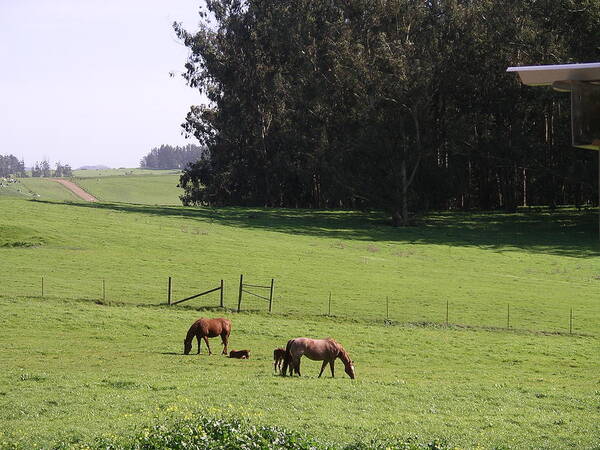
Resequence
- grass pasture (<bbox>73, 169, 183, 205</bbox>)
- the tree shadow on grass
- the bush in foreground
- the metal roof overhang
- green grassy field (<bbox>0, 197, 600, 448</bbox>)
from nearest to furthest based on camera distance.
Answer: the metal roof overhang
the bush in foreground
green grassy field (<bbox>0, 197, 600, 448</bbox>)
the tree shadow on grass
grass pasture (<bbox>73, 169, 183, 205</bbox>)

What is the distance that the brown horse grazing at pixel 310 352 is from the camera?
23969 millimetres

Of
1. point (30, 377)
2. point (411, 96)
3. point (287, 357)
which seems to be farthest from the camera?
point (411, 96)

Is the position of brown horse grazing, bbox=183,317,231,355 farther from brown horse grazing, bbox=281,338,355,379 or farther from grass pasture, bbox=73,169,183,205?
grass pasture, bbox=73,169,183,205

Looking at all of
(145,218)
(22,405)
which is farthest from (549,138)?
(22,405)

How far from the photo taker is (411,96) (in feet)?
242

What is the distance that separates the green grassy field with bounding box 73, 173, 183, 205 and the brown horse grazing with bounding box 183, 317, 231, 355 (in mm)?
134920

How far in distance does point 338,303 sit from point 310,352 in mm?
18002

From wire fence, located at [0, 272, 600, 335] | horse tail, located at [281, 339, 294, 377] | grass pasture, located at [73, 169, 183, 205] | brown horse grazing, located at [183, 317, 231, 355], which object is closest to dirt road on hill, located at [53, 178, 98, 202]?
grass pasture, located at [73, 169, 183, 205]

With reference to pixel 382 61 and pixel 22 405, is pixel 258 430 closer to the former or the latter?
pixel 22 405

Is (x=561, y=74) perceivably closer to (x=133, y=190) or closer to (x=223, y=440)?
(x=223, y=440)

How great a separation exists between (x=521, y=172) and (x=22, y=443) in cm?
7665

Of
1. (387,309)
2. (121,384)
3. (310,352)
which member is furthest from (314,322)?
(121,384)

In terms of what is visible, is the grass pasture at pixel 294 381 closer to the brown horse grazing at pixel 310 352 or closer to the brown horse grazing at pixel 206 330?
the brown horse grazing at pixel 310 352

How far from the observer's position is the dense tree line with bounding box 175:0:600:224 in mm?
74125
